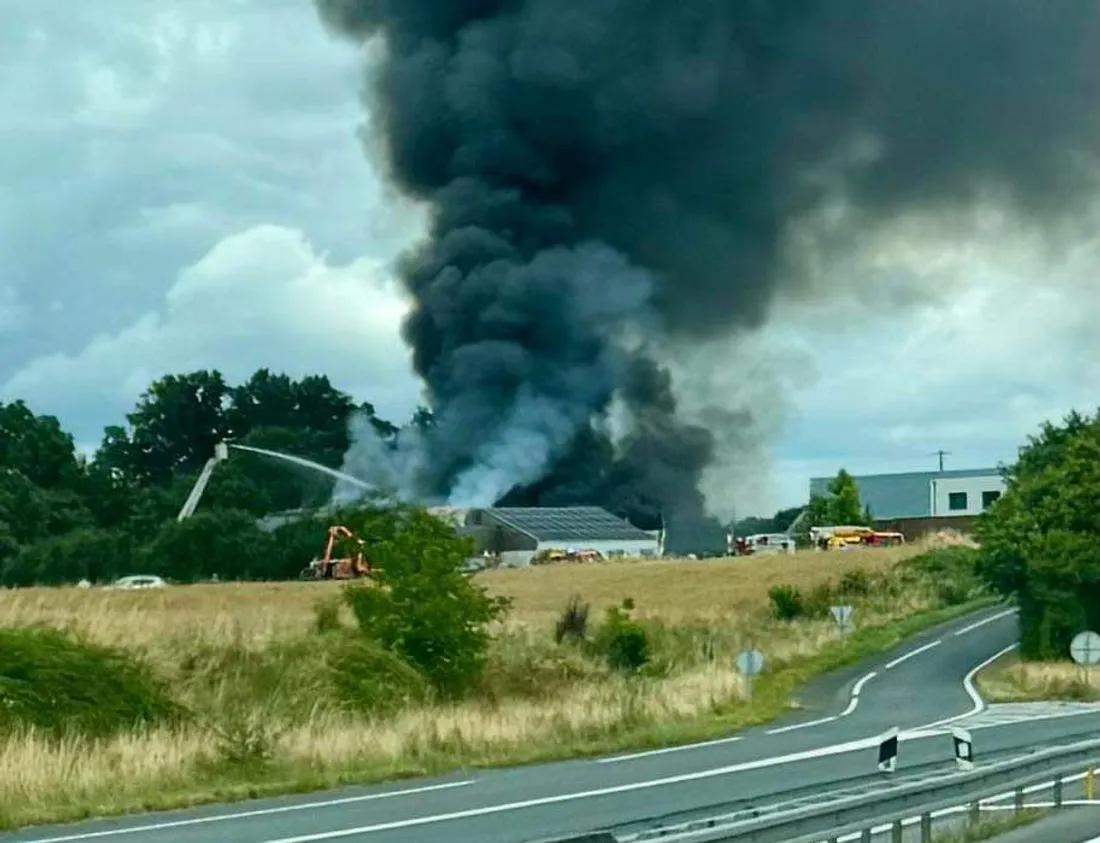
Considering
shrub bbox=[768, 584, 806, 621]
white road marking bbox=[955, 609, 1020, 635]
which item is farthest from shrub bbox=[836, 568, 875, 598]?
shrub bbox=[768, 584, 806, 621]

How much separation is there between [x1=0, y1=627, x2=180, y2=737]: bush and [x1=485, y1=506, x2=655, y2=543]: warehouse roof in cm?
6118

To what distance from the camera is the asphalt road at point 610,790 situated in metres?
15.4

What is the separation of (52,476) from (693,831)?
91313mm

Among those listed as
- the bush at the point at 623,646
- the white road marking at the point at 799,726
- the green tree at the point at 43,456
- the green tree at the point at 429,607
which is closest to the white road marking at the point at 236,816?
the green tree at the point at 429,607

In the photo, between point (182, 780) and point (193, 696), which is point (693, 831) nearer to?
point (182, 780)

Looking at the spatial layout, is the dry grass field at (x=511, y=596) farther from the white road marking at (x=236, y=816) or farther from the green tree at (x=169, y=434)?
the green tree at (x=169, y=434)

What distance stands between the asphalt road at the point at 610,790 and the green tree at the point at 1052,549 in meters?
13.5

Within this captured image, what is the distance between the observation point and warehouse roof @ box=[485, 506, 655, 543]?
86.1m

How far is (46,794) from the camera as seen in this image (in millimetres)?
18078

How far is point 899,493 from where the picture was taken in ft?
467

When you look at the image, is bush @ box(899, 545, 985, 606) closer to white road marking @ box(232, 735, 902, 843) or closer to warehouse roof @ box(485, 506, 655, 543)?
warehouse roof @ box(485, 506, 655, 543)

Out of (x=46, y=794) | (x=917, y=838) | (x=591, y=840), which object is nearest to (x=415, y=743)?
(x=46, y=794)

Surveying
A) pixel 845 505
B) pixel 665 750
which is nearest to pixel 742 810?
pixel 665 750

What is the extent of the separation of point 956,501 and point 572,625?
98.0 meters
